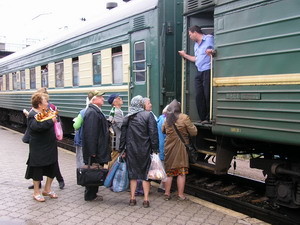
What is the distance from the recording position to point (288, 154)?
4875 mm

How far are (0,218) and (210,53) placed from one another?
3.55 meters

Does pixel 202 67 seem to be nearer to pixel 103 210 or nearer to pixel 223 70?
pixel 223 70

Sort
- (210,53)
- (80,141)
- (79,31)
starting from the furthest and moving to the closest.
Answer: (79,31), (80,141), (210,53)

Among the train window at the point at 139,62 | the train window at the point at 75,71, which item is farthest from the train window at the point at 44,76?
the train window at the point at 139,62

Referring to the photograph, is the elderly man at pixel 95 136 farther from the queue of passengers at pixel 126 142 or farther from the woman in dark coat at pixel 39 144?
the woman in dark coat at pixel 39 144

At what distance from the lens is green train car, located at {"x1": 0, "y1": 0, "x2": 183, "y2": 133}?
666cm

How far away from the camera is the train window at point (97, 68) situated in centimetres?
895

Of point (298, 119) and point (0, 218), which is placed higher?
point (298, 119)

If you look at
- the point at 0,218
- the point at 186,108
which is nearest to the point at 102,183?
the point at 0,218

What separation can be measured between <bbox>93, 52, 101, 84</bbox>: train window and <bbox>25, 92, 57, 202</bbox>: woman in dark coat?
3507mm

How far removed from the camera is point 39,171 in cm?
545

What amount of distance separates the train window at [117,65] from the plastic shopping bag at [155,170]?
3.06m

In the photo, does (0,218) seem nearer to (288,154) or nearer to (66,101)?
(288,154)

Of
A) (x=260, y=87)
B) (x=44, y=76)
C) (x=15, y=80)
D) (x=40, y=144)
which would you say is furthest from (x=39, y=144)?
(x=15, y=80)
